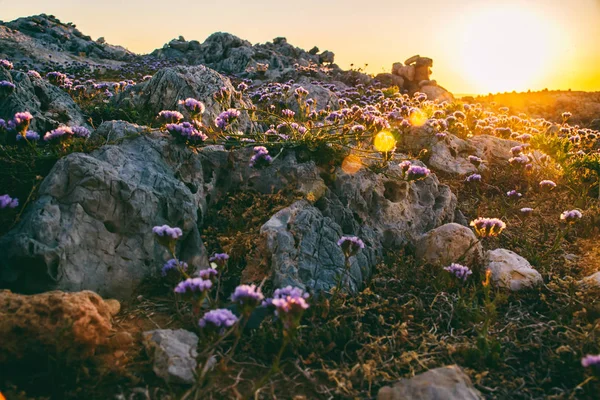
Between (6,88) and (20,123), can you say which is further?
(6,88)

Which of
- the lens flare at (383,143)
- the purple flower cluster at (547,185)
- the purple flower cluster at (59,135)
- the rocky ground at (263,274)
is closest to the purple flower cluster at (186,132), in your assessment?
the rocky ground at (263,274)

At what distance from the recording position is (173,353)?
10.3 feet

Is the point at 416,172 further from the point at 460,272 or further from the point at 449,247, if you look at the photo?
the point at 460,272

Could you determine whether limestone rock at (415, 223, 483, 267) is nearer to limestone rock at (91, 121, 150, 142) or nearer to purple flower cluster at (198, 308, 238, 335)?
purple flower cluster at (198, 308, 238, 335)

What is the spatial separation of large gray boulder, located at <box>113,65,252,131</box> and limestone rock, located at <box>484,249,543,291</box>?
545 cm

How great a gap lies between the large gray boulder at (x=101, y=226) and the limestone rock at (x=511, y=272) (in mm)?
3722

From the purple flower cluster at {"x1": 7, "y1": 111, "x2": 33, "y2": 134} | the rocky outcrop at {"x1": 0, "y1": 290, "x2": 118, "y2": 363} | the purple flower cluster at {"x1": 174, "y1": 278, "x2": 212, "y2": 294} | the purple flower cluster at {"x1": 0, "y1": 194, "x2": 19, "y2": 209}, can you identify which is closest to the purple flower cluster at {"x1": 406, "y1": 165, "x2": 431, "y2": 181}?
the purple flower cluster at {"x1": 174, "y1": 278, "x2": 212, "y2": 294}

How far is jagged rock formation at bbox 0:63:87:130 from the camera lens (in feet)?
21.5

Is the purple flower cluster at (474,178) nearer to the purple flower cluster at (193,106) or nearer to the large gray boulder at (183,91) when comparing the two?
the large gray boulder at (183,91)

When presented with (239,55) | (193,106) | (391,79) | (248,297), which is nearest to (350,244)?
(248,297)

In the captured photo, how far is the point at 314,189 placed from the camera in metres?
5.69

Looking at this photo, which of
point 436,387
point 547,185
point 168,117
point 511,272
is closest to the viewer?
point 436,387

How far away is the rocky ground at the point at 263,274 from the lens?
10.0 feet

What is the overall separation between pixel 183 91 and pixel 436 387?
7.71 metres
